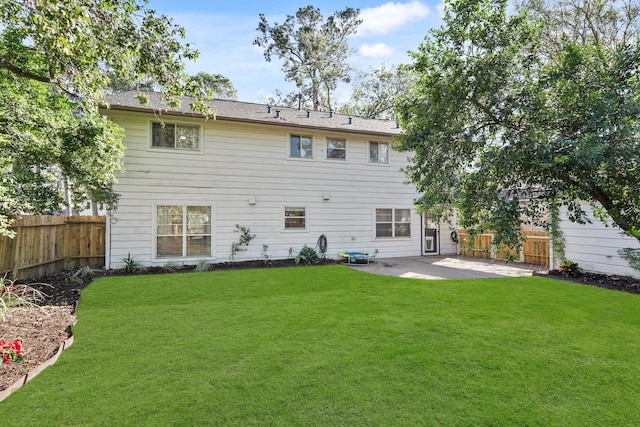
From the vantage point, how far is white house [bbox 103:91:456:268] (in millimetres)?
9531

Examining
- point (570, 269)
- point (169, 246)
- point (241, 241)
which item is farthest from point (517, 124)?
point (169, 246)

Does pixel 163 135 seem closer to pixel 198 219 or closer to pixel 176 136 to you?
pixel 176 136

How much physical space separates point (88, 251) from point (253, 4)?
8289 mm

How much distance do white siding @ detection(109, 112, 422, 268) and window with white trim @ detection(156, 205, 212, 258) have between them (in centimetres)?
21

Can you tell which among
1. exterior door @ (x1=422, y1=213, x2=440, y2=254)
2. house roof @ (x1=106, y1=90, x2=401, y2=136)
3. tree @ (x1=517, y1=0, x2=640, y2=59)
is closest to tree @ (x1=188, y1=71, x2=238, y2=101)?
house roof @ (x1=106, y1=90, x2=401, y2=136)

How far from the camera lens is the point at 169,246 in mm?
9836

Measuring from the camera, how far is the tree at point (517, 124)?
2725mm

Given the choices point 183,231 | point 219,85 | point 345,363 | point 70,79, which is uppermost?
point 219,85

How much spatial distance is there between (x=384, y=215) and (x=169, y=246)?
7.46 meters

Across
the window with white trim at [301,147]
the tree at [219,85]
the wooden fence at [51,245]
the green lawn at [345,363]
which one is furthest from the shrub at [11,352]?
the tree at [219,85]

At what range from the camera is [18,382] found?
312cm

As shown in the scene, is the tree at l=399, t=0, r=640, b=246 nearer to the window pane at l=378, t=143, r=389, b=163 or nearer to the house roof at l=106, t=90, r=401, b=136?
the house roof at l=106, t=90, r=401, b=136

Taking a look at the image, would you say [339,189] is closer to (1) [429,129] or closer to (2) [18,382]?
(1) [429,129]

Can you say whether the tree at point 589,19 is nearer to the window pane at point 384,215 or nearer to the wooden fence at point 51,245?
the window pane at point 384,215
